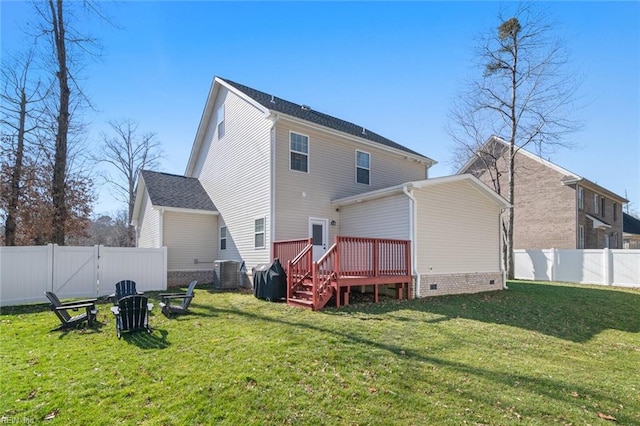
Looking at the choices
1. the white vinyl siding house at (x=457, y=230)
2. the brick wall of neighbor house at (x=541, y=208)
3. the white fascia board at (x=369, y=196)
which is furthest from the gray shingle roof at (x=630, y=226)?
the white fascia board at (x=369, y=196)

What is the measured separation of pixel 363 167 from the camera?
14.9 m

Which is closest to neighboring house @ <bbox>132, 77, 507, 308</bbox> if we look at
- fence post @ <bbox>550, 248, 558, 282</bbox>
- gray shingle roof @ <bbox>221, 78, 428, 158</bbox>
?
gray shingle roof @ <bbox>221, 78, 428, 158</bbox>

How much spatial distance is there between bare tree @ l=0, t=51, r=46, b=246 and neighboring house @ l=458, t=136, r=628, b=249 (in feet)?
80.4

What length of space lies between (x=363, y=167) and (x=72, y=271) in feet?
36.5

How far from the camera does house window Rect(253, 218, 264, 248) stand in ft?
41.2

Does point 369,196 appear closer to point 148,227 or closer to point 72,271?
point 72,271

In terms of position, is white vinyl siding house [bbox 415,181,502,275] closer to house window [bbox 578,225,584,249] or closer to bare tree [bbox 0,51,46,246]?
house window [bbox 578,225,584,249]

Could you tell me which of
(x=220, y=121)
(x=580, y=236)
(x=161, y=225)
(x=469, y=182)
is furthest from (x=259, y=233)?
(x=580, y=236)

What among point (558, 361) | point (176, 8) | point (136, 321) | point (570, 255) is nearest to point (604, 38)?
point (570, 255)

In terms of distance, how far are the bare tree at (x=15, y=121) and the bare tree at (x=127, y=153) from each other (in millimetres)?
13438

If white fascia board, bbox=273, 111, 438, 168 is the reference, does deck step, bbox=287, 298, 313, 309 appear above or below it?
below

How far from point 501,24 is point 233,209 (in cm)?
1867

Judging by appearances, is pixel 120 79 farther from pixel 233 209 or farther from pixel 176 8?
pixel 233 209

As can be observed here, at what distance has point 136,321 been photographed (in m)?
6.49
